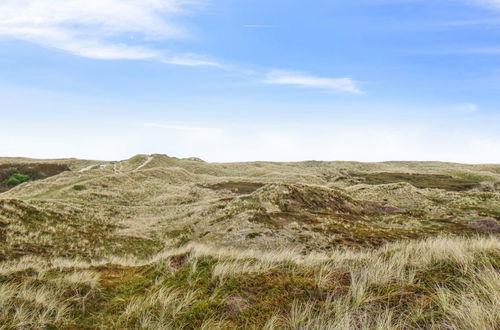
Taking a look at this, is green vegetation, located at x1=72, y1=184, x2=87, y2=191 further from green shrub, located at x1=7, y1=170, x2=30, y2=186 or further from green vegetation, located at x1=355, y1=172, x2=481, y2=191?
green vegetation, located at x1=355, y1=172, x2=481, y2=191

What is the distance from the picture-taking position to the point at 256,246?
851 inches

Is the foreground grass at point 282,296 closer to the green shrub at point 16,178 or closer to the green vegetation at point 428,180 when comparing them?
the green vegetation at point 428,180

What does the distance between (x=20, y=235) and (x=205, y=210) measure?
54.2 feet

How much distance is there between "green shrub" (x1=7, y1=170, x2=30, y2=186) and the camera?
7644 cm

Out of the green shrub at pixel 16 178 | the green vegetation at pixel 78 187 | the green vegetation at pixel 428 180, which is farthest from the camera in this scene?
the green shrub at pixel 16 178

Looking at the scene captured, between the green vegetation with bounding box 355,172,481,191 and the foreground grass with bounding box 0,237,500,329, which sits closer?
the foreground grass with bounding box 0,237,500,329

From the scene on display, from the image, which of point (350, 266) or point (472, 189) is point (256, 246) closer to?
point (350, 266)

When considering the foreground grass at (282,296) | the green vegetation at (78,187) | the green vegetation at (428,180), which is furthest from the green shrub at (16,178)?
the green vegetation at (428,180)

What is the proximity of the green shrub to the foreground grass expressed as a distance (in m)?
85.1

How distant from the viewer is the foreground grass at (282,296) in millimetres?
4980

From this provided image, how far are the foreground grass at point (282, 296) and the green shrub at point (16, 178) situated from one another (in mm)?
85112

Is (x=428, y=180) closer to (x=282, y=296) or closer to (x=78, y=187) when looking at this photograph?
(x=78, y=187)

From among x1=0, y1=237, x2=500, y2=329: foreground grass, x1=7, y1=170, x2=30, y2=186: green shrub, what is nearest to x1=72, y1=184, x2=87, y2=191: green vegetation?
x1=7, y1=170, x2=30, y2=186: green shrub

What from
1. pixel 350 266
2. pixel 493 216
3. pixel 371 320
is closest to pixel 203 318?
pixel 371 320
